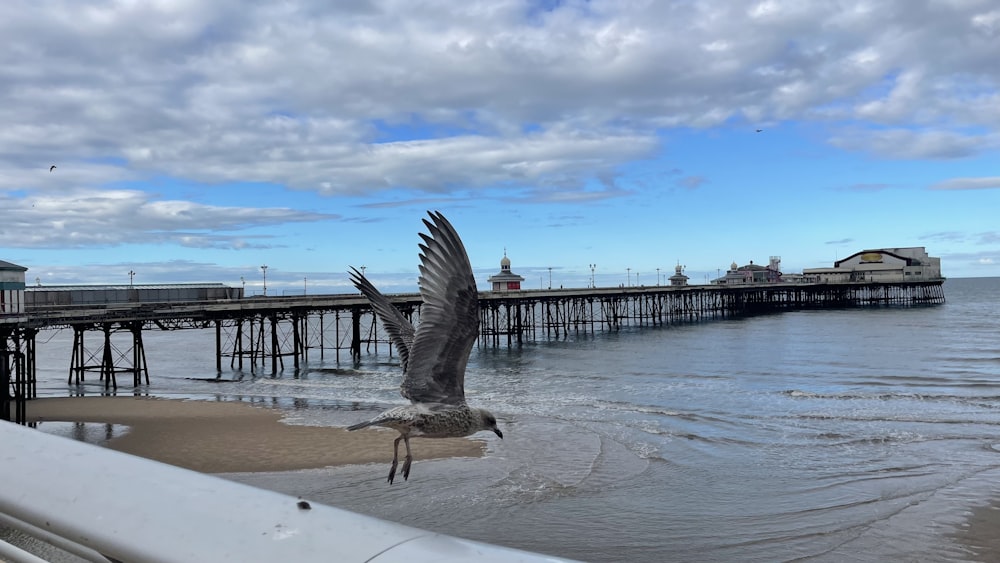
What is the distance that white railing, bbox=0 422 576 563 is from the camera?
1.63 metres

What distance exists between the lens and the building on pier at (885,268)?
10194 centimetres

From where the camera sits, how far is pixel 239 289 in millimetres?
49812

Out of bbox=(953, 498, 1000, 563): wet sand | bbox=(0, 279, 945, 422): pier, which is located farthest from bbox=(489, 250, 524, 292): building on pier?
bbox=(953, 498, 1000, 563): wet sand

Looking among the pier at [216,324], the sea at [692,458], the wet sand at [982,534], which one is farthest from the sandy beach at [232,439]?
the wet sand at [982,534]

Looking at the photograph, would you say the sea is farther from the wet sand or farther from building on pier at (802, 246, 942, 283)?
building on pier at (802, 246, 942, 283)

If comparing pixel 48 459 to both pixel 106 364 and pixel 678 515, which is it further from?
pixel 106 364

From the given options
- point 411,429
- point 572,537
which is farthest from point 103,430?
point 411,429

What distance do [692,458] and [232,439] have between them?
1151 cm

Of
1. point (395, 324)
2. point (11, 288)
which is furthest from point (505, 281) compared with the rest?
point (395, 324)

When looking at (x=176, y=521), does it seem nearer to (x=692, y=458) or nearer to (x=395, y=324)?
(x=395, y=324)

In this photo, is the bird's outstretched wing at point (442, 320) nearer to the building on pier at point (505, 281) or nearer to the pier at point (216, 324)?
the pier at point (216, 324)

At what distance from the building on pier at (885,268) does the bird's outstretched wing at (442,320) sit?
107 meters

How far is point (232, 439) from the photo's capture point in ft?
60.8

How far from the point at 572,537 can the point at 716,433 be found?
961cm
